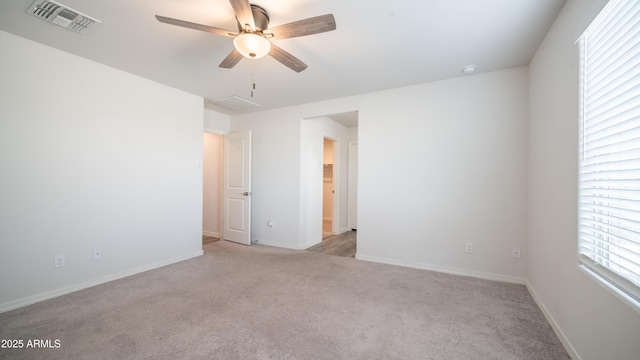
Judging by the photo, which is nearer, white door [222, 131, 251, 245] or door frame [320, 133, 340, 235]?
white door [222, 131, 251, 245]

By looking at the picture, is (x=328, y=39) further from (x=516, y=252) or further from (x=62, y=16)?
(x=516, y=252)

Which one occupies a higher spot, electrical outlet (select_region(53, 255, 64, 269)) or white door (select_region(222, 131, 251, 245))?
white door (select_region(222, 131, 251, 245))

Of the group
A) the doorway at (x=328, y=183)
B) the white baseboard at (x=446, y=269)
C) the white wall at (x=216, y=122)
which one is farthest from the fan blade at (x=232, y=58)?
the doorway at (x=328, y=183)

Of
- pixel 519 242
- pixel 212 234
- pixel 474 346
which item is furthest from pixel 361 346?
pixel 212 234

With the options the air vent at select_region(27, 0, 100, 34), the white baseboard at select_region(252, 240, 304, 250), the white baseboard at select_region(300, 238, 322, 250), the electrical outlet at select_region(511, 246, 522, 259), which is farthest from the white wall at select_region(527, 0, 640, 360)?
the air vent at select_region(27, 0, 100, 34)

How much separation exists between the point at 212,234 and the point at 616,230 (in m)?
5.66

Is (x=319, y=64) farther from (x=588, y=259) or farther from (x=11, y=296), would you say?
(x=11, y=296)

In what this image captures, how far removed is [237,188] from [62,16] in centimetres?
314

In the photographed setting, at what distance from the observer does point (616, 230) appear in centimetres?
137

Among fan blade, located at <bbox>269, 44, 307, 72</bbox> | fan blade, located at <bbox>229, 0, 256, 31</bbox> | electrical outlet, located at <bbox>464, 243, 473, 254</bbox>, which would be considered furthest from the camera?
electrical outlet, located at <bbox>464, 243, 473, 254</bbox>

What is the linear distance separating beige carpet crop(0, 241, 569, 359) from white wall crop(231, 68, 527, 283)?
15.9 inches

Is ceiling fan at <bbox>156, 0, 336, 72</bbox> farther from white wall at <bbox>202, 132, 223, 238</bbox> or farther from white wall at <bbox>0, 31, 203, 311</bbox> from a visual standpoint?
white wall at <bbox>202, 132, 223, 238</bbox>

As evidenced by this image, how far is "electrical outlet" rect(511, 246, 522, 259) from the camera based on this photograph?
2.94 metres

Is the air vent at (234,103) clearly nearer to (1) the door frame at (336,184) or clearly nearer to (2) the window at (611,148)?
(1) the door frame at (336,184)
